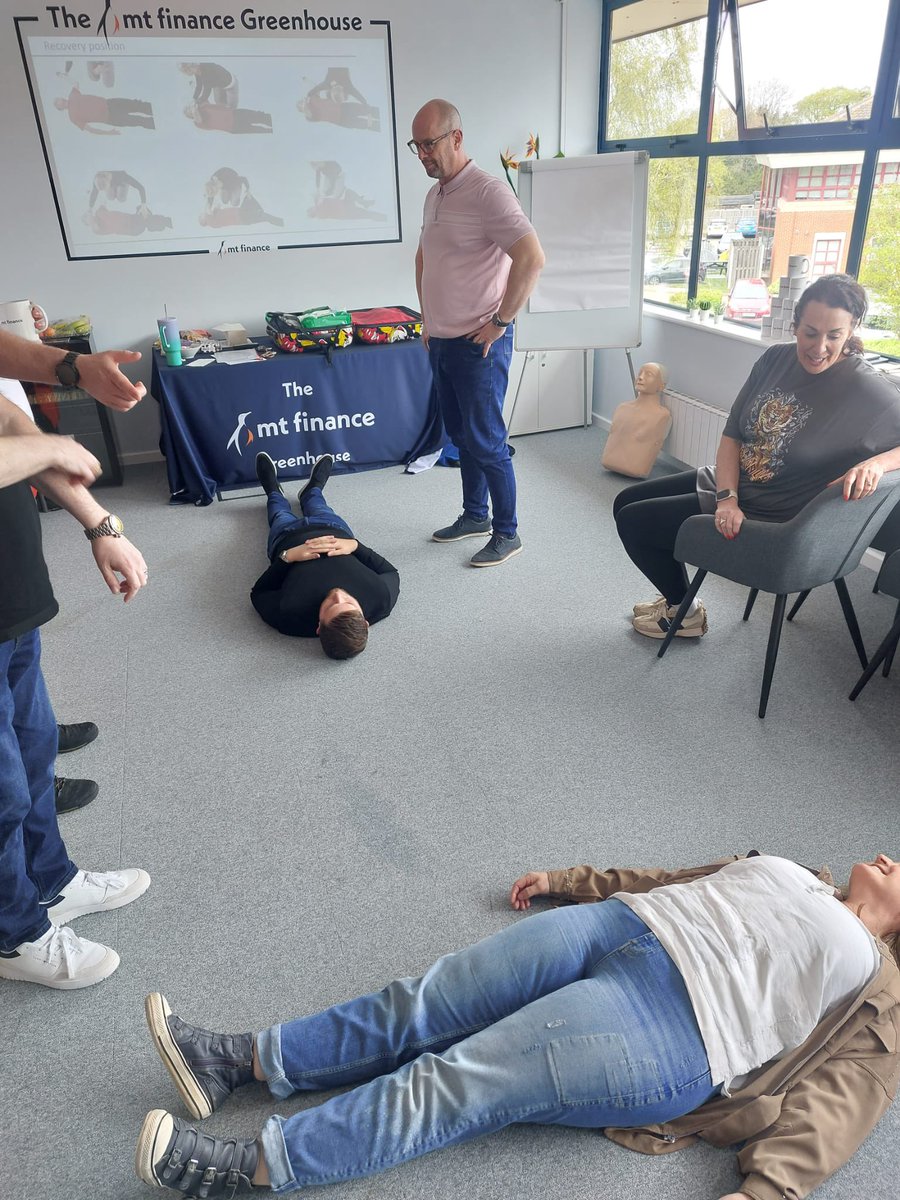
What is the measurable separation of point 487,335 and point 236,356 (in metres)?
1.67

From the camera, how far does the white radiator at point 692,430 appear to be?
3.94 metres

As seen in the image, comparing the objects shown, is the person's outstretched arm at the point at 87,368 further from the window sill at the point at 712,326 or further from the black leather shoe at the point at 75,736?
the window sill at the point at 712,326

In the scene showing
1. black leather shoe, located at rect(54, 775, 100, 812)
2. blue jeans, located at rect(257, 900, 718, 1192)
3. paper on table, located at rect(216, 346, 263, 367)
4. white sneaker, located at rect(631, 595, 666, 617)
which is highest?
paper on table, located at rect(216, 346, 263, 367)

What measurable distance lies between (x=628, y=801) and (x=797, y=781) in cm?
46

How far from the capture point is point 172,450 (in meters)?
4.09

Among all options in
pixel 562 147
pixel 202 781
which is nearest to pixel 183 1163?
pixel 202 781

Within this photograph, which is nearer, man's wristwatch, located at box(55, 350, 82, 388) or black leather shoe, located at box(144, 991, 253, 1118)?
black leather shoe, located at box(144, 991, 253, 1118)

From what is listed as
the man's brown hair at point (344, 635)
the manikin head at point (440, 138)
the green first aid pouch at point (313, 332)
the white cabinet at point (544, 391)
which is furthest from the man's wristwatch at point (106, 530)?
the white cabinet at point (544, 391)

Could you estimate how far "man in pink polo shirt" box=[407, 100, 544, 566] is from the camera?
2900mm

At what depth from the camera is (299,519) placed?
3469 mm

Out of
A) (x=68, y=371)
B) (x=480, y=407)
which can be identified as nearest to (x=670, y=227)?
(x=480, y=407)

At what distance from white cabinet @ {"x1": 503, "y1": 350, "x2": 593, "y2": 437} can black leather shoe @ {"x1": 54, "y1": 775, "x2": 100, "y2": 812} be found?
10.7ft

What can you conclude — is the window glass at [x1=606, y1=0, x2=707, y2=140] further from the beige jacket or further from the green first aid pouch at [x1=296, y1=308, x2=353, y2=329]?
the beige jacket

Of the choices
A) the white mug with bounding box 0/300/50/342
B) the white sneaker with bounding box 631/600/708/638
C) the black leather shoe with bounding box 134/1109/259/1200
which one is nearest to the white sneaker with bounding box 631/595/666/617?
the white sneaker with bounding box 631/600/708/638
